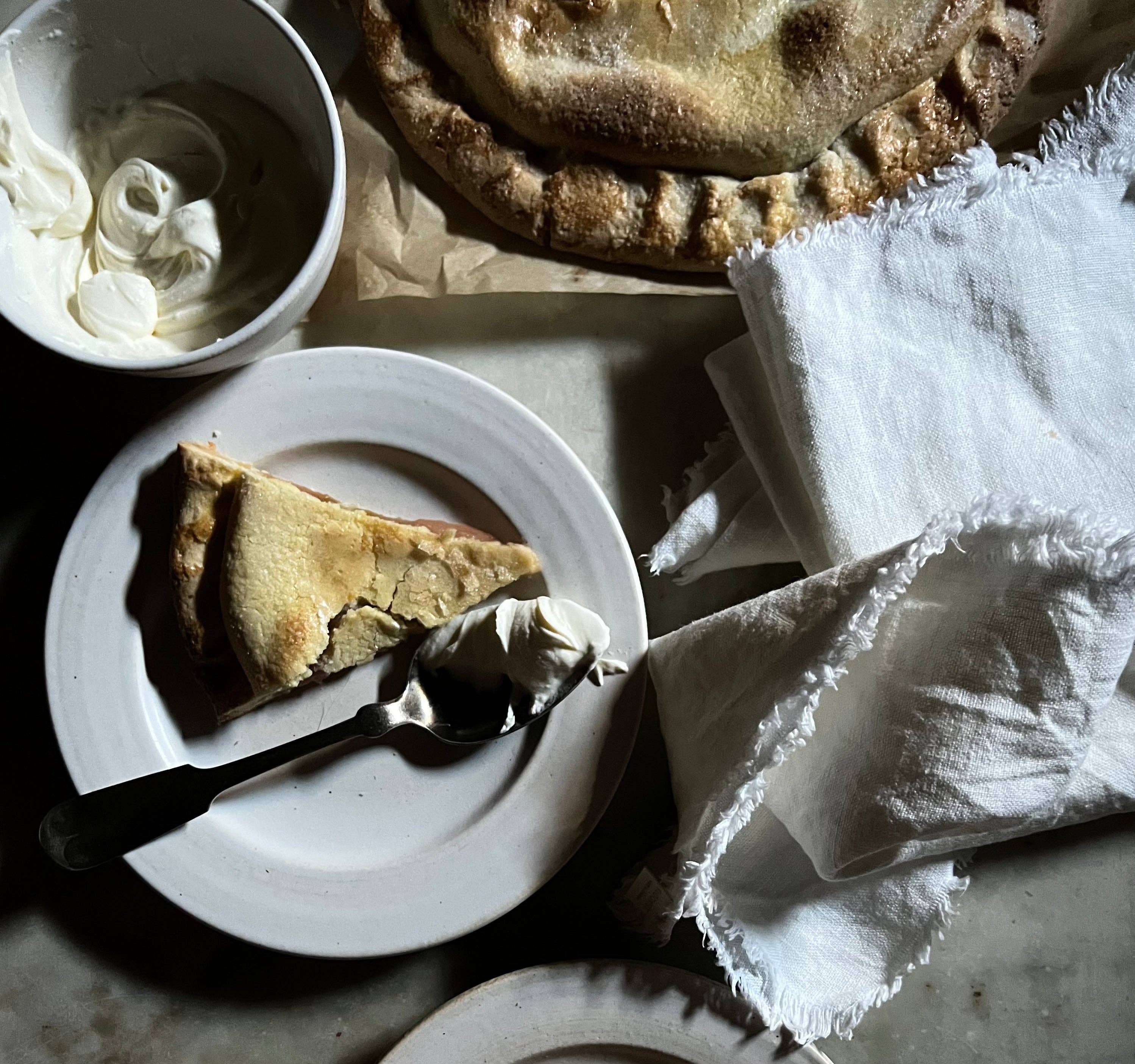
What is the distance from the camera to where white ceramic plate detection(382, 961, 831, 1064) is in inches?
32.3

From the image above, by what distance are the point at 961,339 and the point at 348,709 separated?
0.67 m

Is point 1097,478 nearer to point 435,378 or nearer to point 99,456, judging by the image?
point 435,378

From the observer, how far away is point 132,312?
29.9 inches

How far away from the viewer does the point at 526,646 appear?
758 mm

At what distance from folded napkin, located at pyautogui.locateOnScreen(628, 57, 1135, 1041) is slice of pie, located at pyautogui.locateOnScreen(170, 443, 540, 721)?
205 mm

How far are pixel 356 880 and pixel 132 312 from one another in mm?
540

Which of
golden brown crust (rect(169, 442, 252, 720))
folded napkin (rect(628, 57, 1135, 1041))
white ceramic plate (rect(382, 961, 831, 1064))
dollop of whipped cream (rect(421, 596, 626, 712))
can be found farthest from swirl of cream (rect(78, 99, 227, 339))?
white ceramic plate (rect(382, 961, 831, 1064))

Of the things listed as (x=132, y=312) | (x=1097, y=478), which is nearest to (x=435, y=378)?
(x=132, y=312)

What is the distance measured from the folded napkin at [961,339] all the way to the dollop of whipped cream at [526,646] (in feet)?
0.76

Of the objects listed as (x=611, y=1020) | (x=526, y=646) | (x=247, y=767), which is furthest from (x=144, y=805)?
(x=611, y=1020)

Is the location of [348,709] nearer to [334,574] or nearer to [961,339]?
[334,574]

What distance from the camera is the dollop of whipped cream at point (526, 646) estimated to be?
29.5 inches

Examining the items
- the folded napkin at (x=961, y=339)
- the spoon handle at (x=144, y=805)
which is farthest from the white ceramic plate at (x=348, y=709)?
the folded napkin at (x=961, y=339)

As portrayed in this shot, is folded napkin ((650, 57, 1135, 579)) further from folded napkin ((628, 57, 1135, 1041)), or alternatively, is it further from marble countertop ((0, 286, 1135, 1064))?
marble countertop ((0, 286, 1135, 1064))
